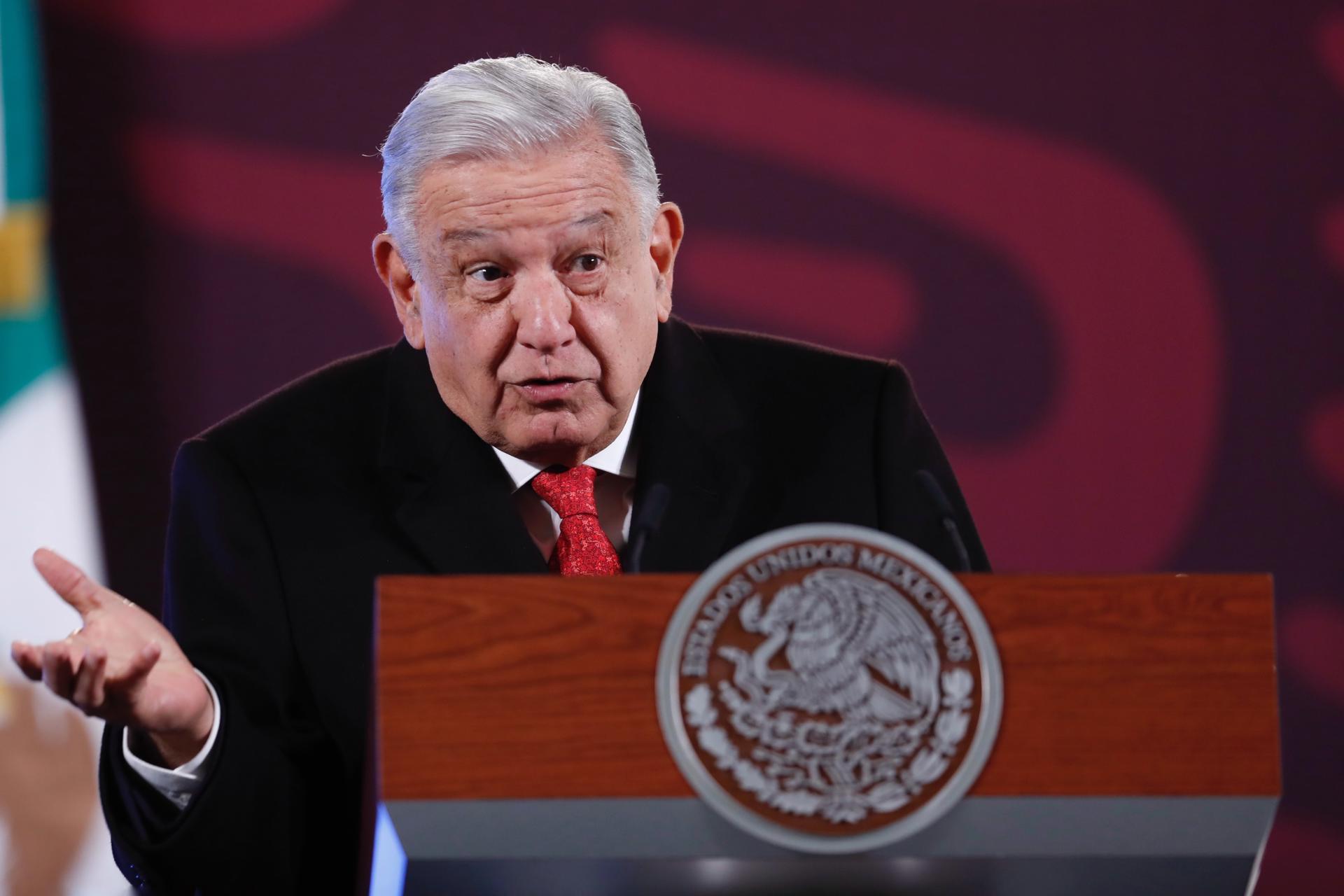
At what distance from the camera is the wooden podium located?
3.72ft

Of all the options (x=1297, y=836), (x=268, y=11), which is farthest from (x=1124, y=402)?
(x=268, y=11)

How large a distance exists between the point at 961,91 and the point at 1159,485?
84cm

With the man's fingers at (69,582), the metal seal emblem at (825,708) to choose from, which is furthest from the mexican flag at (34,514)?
the metal seal emblem at (825,708)

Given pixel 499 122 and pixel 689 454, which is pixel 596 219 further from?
pixel 689 454

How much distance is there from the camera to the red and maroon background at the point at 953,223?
276 centimetres

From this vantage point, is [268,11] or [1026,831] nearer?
[1026,831]

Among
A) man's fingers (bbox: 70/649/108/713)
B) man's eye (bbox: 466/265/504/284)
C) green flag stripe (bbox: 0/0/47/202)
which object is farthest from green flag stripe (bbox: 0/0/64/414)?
man's fingers (bbox: 70/649/108/713)

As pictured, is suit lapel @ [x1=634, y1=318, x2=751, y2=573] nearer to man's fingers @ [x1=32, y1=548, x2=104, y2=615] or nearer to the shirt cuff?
the shirt cuff

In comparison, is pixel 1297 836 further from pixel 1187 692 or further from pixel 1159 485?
pixel 1187 692

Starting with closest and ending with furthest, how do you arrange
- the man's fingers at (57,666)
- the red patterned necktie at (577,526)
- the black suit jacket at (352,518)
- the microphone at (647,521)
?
1. the man's fingers at (57,666)
2. the microphone at (647,521)
3. the black suit jacket at (352,518)
4. the red patterned necktie at (577,526)

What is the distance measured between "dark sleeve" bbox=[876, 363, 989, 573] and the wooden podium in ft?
2.03

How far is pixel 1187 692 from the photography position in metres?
1.16

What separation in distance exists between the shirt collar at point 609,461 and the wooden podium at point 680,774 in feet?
2.43

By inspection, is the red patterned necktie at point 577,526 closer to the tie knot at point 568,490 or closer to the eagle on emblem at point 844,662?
the tie knot at point 568,490
